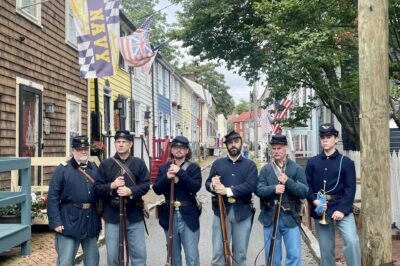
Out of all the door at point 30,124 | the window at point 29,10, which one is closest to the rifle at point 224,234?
the door at point 30,124

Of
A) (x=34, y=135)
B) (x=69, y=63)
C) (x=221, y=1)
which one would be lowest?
(x=34, y=135)

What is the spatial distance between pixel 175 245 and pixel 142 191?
781 mm

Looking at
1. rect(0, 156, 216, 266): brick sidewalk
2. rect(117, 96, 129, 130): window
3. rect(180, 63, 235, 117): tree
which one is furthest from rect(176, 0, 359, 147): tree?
rect(180, 63, 235, 117): tree

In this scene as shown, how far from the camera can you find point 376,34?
16.4 ft

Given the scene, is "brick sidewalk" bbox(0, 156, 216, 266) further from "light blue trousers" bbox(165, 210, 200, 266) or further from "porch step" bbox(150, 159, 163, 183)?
"porch step" bbox(150, 159, 163, 183)

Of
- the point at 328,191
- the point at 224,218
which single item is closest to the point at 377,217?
the point at 328,191

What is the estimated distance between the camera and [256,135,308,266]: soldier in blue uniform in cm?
539

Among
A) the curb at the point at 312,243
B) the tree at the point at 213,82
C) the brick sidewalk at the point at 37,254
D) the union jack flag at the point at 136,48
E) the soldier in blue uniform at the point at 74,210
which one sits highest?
the tree at the point at 213,82

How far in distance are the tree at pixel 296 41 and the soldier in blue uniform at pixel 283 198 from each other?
11.5 ft

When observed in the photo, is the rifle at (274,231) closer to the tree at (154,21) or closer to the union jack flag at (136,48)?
the union jack flag at (136,48)

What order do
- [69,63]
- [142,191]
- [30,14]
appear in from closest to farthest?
[142,191], [30,14], [69,63]

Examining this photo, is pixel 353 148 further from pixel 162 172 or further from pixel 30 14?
pixel 162 172

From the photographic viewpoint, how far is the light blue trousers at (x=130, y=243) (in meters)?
5.31

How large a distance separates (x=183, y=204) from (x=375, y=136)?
223 cm
